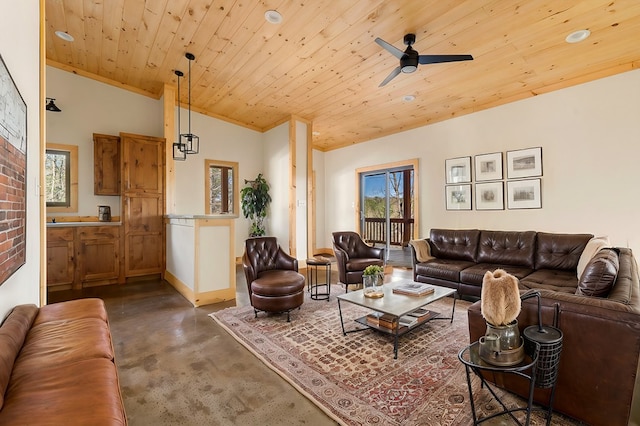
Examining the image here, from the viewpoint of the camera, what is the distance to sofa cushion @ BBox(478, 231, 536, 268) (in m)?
3.96

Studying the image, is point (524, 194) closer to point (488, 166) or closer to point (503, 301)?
point (488, 166)

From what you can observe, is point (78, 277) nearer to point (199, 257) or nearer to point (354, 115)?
point (199, 257)

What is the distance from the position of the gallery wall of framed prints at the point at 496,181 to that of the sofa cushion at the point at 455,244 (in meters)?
0.81

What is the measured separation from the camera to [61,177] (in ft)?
16.4

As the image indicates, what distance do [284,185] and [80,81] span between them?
3952mm

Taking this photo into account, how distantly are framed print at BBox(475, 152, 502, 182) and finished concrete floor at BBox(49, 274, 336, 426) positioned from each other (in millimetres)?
4562

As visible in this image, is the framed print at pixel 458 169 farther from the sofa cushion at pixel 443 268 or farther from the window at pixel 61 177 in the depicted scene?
the window at pixel 61 177

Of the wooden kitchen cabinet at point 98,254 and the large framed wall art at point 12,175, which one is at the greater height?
the large framed wall art at point 12,175

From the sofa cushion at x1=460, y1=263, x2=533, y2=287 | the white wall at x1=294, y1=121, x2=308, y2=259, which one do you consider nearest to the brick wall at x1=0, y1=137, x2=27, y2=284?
the sofa cushion at x1=460, y1=263, x2=533, y2=287

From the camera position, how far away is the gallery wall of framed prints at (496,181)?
4.56m

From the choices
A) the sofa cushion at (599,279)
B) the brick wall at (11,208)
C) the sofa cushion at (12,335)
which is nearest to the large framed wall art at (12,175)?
the brick wall at (11,208)

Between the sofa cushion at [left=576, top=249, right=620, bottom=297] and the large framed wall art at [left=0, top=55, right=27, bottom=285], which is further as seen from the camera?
the sofa cushion at [left=576, top=249, right=620, bottom=297]

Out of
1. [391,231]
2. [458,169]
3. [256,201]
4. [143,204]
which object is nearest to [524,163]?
[458,169]

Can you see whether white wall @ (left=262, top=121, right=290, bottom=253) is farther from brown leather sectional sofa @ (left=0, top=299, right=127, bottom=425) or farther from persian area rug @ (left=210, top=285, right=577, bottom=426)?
brown leather sectional sofa @ (left=0, top=299, right=127, bottom=425)
